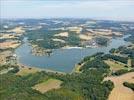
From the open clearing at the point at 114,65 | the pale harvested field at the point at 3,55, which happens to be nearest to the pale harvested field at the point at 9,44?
the pale harvested field at the point at 3,55

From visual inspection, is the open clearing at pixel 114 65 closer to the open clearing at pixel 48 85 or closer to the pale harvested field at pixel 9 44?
the open clearing at pixel 48 85

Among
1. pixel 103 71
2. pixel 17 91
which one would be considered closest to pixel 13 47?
pixel 103 71

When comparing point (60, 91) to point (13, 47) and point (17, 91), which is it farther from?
point (13, 47)

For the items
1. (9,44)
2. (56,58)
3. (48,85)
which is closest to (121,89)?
(48,85)

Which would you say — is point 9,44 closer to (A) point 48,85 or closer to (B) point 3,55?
(B) point 3,55

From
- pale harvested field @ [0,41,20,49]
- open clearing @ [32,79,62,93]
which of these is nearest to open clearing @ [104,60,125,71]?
open clearing @ [32,79,62,93]
